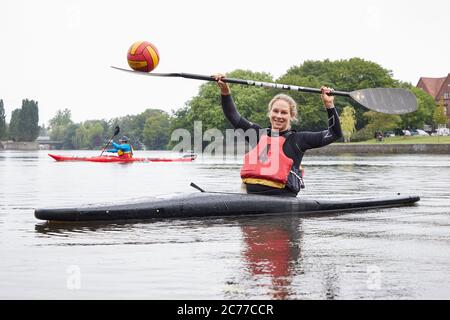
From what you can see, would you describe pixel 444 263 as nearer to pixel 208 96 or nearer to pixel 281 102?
pixel 281 102

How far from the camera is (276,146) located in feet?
32.5

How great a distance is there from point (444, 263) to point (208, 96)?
92.8 m

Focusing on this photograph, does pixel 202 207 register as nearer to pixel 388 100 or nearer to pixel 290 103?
pixel 290 103

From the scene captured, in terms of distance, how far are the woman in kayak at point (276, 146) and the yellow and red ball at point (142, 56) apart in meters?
1.02

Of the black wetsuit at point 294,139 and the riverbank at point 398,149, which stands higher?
the black wetsuit at point 294,139

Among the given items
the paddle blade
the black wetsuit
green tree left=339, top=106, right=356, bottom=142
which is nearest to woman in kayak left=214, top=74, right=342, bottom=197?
the black wetsuit

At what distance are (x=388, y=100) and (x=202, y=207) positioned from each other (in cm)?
457

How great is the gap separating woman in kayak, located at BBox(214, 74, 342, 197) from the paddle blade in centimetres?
241

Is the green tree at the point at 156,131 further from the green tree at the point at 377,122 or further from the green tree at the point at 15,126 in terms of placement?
the green tree at the point at 377,122

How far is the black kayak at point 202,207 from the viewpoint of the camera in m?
8.67

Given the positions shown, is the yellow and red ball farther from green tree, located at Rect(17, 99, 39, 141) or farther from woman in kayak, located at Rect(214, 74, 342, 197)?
green tree, located at Rect(17, 99, 39, 141)

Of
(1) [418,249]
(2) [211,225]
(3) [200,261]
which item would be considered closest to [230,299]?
(3) [200,261]

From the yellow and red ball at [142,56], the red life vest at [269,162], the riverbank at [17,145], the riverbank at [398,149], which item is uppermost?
the yellow and red ball at [142,56]

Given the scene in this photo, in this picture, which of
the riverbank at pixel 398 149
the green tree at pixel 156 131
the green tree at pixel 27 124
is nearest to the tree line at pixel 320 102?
the riverbank at pixel 398 149
